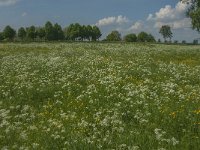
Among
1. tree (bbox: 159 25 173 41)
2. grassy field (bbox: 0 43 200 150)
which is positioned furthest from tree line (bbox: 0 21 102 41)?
grassy field (bbox: 0 43 200 150)

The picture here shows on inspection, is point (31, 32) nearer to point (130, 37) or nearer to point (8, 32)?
point (8, 32)

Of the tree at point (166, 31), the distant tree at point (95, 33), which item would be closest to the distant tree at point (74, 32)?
the distant tree at point (95, 33)

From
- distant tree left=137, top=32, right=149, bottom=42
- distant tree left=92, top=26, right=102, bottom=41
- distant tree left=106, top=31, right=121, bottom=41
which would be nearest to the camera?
distant tree left=92, top=26, right=102, bottom=41

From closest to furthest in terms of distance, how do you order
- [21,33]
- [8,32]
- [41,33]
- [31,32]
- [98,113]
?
[98,113]
[8,32]
[31,32]
[41,33]
[21,33]

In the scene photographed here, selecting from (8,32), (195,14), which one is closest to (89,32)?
(8,32)

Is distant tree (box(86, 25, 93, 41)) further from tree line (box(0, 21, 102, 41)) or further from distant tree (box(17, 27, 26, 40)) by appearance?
distant tree (box(17, 27, 26, 40))

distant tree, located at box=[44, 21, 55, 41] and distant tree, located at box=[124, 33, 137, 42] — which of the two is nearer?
distant tree, located at box=[44, 21, 55, 41]

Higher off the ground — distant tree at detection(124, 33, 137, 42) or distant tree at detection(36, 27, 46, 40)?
distant tree at detection(36, 27, 46, 40)

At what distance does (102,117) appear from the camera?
13609 millimetres

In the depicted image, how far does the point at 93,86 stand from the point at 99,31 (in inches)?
5850

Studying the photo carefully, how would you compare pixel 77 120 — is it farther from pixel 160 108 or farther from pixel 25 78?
pixel 25 78

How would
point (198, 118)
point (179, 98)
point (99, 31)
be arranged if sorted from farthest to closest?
point (99, 31), point (179, 98), point (198, 118)

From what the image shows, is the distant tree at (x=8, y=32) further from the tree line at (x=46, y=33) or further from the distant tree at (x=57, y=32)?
the distant tree at (x=57, y=32)

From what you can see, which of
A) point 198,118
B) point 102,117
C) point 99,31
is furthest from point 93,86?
point 99,31
